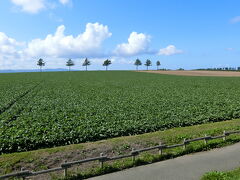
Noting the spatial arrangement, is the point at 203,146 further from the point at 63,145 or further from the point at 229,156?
the point at 63,145

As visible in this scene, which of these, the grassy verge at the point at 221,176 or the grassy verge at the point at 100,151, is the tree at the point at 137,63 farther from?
the grassy verge at the point at 221,176

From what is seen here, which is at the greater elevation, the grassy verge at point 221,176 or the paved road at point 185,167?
the grassy verge at point 221,176

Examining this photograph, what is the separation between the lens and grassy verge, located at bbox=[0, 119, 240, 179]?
287 inches

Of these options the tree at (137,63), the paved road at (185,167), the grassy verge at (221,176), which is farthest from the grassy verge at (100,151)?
the tree at (137,63)

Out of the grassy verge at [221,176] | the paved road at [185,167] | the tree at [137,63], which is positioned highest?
the tree at [137,63]

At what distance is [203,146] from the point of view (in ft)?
29.5

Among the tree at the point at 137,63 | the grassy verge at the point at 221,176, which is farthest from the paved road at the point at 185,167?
the tree at the point at 137,63

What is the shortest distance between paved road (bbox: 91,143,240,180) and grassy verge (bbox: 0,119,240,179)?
40cm

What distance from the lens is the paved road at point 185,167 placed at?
651 cm

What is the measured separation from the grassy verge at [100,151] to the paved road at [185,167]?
40 cm

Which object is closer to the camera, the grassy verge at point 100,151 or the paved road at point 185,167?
the paved road at point 185,167

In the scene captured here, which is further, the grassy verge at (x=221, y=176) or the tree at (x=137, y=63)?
the tree at (x=137, y=63)

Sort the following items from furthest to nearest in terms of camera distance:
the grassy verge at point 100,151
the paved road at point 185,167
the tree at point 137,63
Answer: the tree at point 137,63 → the grassy verge at point 100,151 → the paved road at point 185,167

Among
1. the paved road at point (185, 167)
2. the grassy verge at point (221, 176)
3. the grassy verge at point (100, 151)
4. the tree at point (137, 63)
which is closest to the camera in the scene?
the grassy verge at point (221, 176)
